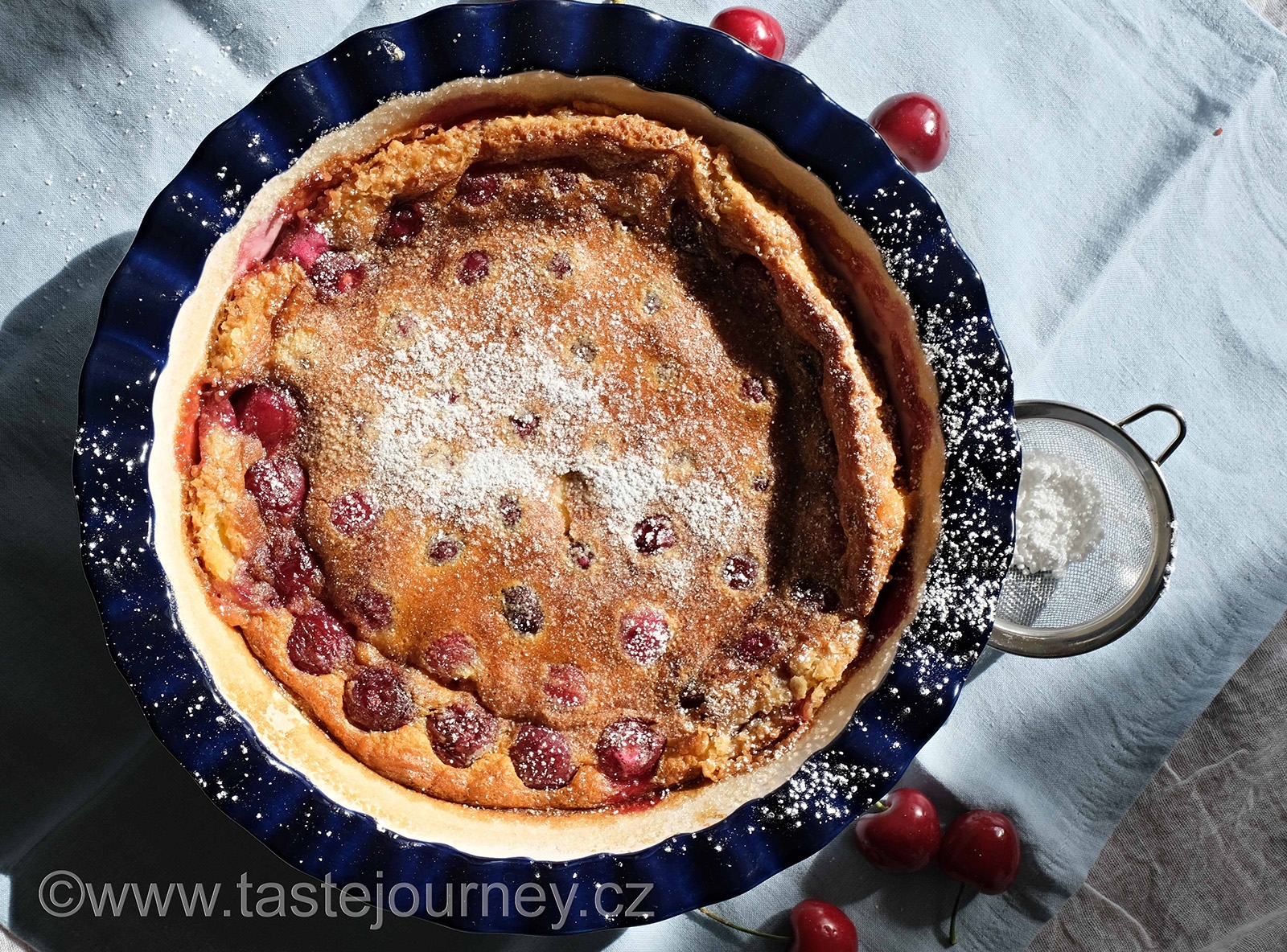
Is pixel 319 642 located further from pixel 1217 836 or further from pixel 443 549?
pixel 1217 836

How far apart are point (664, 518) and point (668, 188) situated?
0.59 metres

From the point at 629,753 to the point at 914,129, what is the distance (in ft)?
4.44

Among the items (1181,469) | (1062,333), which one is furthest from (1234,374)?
(1062,333)

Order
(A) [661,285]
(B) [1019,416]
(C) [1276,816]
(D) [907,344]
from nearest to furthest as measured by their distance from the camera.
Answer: (D) [907,344] < (A) [661,285] < (B) [1019,416] < (C) [1276,816]

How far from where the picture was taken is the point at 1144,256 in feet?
6.98

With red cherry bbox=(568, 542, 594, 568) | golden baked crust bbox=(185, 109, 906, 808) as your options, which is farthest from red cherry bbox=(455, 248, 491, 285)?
red cherry bbox=(568, 542, 594, 568)

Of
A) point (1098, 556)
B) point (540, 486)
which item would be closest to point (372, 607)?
point (540, 486)

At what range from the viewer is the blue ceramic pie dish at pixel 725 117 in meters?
1.58

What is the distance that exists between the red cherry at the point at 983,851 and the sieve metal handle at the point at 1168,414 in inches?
33.3

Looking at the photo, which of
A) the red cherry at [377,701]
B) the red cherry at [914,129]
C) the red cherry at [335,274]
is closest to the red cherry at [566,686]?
the red cherry at [377,701]

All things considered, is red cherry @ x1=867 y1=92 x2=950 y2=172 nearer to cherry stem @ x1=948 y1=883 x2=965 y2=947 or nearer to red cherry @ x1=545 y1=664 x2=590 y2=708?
red cherry @ x1=545 y1=664 x2=590 y2=708

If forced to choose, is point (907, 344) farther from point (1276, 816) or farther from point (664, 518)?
point (1276, 816)

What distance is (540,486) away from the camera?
1.81 metres

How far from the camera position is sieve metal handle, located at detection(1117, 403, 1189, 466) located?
196 cm
